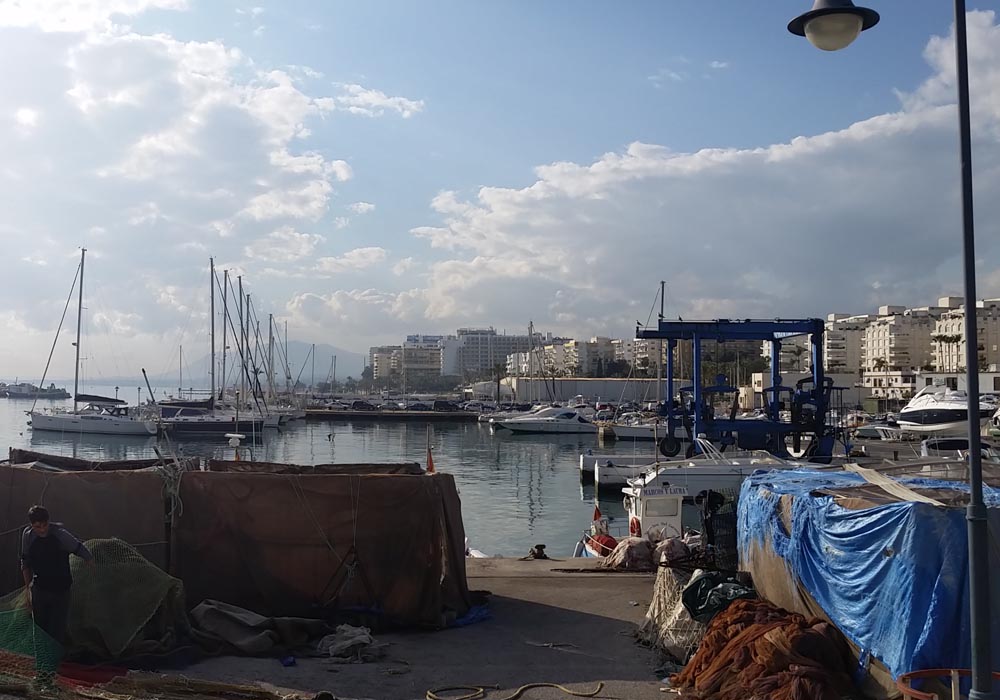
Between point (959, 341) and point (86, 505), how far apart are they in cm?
13820

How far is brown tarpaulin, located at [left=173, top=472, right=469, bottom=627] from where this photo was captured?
10.4 m

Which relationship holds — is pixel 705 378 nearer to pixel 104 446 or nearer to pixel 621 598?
pixel 104 446

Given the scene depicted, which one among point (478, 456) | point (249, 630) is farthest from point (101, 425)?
point (249, 630)

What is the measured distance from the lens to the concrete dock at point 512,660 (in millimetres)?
8258

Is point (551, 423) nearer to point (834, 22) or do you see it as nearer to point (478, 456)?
point (478, 456)

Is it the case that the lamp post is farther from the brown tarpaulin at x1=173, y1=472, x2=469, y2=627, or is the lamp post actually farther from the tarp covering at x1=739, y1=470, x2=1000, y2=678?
the brown tarpaulin at x1=173, y1=472, x2=469, y2=627

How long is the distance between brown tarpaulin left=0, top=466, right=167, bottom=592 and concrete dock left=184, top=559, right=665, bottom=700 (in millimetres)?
2403

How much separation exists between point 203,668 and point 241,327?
83.6m

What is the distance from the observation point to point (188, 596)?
34.0 feet

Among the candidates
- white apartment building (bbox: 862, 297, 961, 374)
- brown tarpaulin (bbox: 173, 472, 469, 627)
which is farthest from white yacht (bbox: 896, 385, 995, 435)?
white apartment building (bbox: 862, 297, 961, 374)

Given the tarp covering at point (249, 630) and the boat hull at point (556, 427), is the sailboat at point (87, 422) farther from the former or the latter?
the tarp covering at point (249, 630)

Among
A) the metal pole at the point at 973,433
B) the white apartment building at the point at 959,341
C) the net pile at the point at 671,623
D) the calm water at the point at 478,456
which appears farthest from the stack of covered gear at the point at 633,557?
the white apartment building at the point at 959,341

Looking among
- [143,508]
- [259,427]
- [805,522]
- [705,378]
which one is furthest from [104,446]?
[705,378]

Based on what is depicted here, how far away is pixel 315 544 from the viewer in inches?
416
